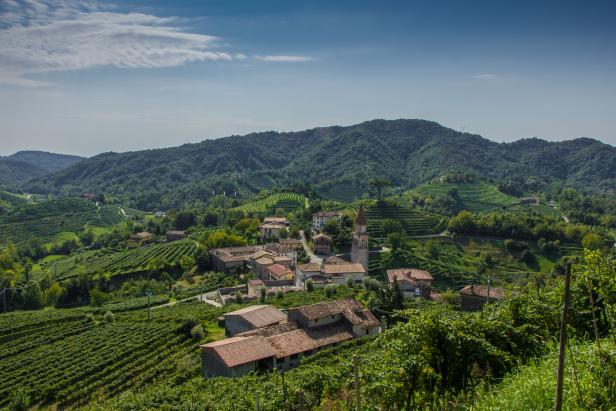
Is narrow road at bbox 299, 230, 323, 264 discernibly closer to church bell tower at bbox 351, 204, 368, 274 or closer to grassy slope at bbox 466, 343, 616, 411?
church bell tower at bbox 351, 204, 368, 274

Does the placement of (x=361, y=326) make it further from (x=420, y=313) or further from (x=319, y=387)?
(x=420, y=313)

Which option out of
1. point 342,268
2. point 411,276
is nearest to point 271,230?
point 342,268

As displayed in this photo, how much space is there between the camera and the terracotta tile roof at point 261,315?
3466 cm

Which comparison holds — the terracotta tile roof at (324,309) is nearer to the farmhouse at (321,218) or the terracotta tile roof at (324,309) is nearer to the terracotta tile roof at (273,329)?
the terracotta tile roof at (273,329)

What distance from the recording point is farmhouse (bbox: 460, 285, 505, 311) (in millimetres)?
47875

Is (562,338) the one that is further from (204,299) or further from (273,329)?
(204,299)

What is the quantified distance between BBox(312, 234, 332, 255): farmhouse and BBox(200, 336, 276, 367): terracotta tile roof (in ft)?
Result: 152

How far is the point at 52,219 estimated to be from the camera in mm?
127875

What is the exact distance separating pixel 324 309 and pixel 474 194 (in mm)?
115866

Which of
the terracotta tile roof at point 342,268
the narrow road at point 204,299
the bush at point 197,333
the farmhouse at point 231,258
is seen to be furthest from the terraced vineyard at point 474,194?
the bush at point 197,333

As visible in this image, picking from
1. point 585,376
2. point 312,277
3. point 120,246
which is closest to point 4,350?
point 312,277

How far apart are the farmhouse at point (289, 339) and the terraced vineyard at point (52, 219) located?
102 meters

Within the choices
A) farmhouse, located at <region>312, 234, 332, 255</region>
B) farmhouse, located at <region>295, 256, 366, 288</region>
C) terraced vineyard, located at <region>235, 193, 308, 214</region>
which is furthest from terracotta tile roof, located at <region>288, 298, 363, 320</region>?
terraced vineyard, located at <region>235, 193, 308, 214</region>

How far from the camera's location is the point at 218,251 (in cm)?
7131
